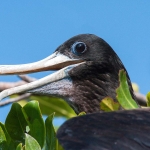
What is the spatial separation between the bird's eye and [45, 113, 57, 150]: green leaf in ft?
4.72

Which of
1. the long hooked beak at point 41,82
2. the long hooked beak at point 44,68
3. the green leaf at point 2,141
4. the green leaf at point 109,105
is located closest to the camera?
the green leaf at point 2,141

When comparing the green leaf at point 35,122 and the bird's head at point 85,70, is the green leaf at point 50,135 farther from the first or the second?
the bird's head at point 85,70

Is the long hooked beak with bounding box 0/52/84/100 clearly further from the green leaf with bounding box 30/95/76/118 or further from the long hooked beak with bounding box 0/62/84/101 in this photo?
the green leaf with bounding box 30/95/76/118

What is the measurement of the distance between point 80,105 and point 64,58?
0.28m

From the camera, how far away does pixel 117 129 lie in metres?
3.55

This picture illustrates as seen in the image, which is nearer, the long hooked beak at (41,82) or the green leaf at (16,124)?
the green leaf at (16,124)

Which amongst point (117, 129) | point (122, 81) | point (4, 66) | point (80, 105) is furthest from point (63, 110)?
point (117, 129)

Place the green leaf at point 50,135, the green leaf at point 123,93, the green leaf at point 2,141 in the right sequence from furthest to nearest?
the green leaf at point 123,93, the green leaf at point 2,141, the green leaf at point 50,135

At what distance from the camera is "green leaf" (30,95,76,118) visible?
530 centimetres

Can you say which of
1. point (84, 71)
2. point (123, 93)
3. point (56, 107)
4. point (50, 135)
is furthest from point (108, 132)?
point (56, 107)

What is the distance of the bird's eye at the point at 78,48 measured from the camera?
5.07 m

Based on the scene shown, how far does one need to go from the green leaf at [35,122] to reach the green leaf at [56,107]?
1.48 m

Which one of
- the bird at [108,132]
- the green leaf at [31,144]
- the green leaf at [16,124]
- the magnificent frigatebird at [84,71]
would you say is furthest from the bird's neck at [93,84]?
the green leaf at [31,144]

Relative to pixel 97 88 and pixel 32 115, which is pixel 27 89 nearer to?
pixel 97 88
